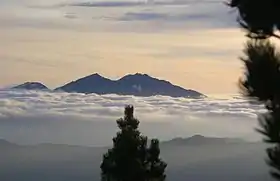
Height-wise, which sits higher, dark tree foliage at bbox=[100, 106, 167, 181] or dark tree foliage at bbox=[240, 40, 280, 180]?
dark tree foliage at bbox=[240, 40, 280, 180]

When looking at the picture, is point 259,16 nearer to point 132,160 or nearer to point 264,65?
point 264,65

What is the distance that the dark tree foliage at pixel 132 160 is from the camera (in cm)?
2627

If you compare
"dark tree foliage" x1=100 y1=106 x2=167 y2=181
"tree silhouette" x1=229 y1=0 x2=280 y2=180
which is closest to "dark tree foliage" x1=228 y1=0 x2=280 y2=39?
"tree silhouette" x1=229 y1=0 x2=280 y2=180

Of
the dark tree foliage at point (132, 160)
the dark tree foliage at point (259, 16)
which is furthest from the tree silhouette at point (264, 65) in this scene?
the dark tree foliage at point (132, 160)

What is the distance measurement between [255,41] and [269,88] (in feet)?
2.20

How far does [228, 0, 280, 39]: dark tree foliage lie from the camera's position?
46.1ft

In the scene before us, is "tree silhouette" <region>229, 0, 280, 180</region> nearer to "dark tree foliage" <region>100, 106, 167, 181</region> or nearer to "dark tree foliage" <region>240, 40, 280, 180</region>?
"dark tree foliage" <region>240, 40, 280, 180</region>

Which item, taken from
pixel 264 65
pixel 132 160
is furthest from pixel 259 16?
pixel 132 160

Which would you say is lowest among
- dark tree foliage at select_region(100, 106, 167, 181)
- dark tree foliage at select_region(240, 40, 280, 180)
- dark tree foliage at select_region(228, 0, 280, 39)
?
dark tree foliage at select_region(100, 106, 167, 181)

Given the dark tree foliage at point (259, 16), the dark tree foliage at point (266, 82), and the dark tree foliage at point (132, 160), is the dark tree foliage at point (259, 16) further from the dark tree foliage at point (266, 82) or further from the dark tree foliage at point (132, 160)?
the dark tree foliage at point (132, 160)

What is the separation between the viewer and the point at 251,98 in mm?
14516

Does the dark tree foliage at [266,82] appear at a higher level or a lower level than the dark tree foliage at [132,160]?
higher

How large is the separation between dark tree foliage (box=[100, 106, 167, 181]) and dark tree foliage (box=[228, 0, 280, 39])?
1216cm

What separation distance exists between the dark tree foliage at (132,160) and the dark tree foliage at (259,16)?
1216 centimetres
